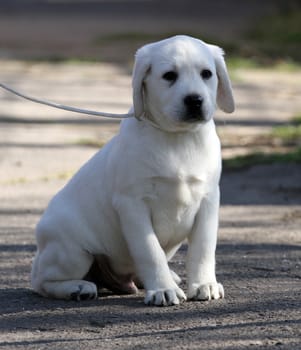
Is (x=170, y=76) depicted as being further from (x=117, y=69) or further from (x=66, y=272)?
(x=117, y=69)

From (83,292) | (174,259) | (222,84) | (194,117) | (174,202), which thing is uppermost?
(222,84)

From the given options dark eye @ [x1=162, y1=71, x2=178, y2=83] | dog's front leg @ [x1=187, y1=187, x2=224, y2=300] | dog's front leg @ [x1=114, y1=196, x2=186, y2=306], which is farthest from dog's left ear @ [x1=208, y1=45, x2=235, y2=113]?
dog's front leg @ [x1=114, y1=196, x2=186, y2=306]

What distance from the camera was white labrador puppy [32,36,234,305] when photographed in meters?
5.80

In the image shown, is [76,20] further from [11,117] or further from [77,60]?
[11,117]

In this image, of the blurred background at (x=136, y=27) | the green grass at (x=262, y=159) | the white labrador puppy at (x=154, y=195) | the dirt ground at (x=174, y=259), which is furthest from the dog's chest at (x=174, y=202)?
the blurred background at (x=136, y=27)

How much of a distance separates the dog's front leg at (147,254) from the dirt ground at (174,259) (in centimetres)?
7

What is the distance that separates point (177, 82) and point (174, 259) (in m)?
1.93

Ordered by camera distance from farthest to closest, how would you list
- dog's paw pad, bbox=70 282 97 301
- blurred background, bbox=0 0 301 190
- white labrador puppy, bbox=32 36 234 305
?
1. blurred background, bbox=0 0 301 190
2. dog's paw pad, bbox=70 282 97 301
3. white labrador puppy, bbox=32 36 234 305

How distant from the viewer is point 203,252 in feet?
19.5

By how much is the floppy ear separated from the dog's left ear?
0.34 meters

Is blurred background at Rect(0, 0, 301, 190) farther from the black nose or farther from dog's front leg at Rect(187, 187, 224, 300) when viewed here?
the black nose

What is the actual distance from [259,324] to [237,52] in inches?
777

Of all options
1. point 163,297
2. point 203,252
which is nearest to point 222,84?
point 203,252

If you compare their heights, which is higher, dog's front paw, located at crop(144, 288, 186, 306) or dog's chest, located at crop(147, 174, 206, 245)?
dog's chest, located at crop(147, 174, 206, 245)
